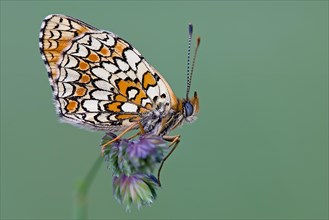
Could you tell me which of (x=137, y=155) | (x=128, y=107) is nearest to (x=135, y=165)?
→ (x=137, y=155)

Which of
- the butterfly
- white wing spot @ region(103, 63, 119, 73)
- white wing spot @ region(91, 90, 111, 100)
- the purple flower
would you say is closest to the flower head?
the purple flower

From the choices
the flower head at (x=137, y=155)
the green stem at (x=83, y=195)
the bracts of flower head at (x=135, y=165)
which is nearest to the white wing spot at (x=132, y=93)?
the bracts of flower head at (x=135, y=165)

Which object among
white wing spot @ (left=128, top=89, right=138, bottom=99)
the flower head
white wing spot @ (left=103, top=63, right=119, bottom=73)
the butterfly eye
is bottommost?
the flower head

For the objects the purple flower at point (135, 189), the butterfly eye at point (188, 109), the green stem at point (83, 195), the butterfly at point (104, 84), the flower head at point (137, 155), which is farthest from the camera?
the butterfly eye at point (188, 109)

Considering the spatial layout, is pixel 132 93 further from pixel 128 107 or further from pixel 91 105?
pixel 91 105

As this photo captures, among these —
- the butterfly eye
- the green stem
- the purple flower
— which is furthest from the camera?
the butterfly eye

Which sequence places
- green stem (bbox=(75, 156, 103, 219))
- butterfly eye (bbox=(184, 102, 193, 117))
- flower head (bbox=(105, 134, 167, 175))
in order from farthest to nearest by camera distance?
1. butterfly eye (bbox=(184, 102, 193, 117))
2. flower head (bbox=(105, 134, 167, 175))
3. green stem (bbox=(75, 156, 103, 219))

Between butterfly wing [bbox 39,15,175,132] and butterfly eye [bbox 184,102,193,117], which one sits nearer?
butterfly wing [bbox 39,15,175,132]

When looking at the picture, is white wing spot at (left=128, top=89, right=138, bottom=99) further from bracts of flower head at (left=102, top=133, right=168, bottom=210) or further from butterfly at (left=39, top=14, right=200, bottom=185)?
bracts of flower head at (left=102, top=133, right=168, bottom=210)

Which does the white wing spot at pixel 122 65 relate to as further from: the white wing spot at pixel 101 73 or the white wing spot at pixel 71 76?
the white wing spot at pixel 71 76

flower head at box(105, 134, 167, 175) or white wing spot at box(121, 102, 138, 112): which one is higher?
white wing spot at box(121, 102, 138, 112)
